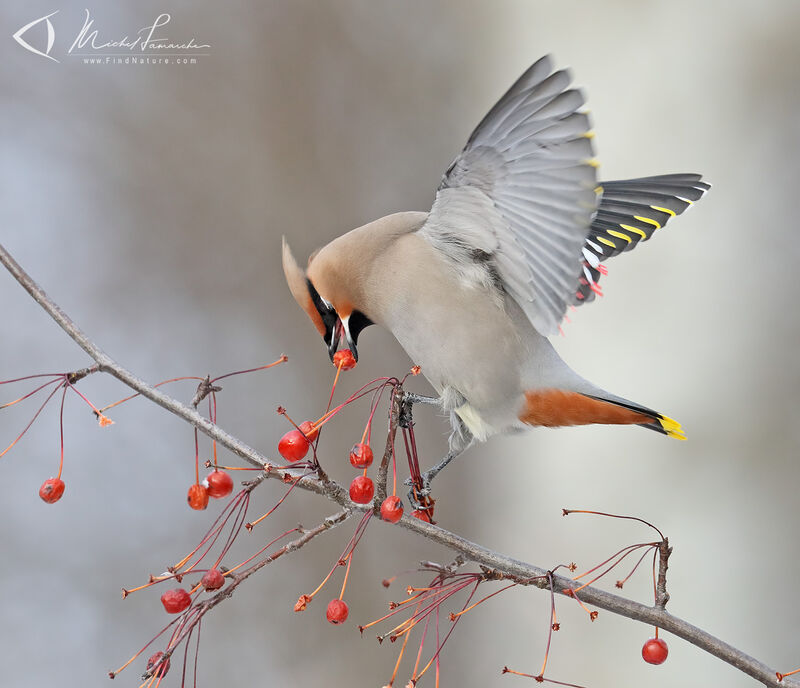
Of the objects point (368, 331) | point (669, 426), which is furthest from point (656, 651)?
point (368, 331)

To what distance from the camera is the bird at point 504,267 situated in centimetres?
141

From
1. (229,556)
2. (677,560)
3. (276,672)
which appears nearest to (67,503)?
(229,556)

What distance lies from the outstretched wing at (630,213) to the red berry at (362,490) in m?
0.76

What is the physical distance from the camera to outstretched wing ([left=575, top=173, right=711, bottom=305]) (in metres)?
1.92

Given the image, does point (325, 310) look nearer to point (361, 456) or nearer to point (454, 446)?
point (454, 446)

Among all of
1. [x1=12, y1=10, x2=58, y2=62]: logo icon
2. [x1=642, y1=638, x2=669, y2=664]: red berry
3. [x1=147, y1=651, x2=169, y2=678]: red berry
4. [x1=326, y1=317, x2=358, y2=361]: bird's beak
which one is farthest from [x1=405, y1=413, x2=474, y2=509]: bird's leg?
[x1=12, y1=10, x2=58, y2=62]: logo icon

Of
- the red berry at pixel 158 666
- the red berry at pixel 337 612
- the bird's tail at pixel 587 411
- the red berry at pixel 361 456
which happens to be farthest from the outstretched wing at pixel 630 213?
the red berry at pixel 158 666

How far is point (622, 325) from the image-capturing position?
11.6 ft

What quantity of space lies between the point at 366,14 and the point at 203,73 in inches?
26.3

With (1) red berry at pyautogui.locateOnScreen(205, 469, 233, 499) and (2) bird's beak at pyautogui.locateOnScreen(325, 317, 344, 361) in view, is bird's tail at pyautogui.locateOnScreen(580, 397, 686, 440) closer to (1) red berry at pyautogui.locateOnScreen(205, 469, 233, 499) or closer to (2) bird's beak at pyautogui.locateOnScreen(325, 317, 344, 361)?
(2) bird's beak at pyautogui.locateOnScreen(325, 317, 344, 361)

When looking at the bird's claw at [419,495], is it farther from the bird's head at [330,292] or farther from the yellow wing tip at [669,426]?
the yellow wing tip at [669,426]

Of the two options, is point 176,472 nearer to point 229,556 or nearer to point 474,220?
point 229,556

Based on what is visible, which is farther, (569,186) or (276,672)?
(276,672)

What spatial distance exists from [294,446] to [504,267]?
573 mm
